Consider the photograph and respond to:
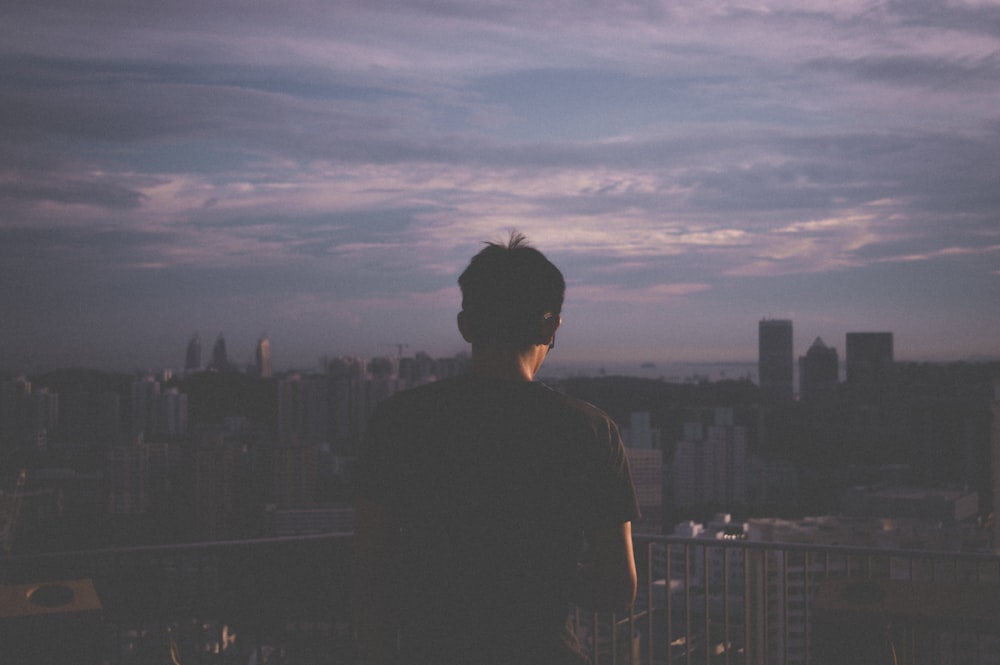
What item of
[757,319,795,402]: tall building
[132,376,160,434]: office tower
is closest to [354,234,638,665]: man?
[132,376,160,434]: office tower

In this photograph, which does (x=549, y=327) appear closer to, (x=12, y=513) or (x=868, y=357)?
(x=12, y=513)

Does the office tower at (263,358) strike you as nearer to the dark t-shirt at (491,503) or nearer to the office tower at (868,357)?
the office tower at (868,357)

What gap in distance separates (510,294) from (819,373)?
77.1ft

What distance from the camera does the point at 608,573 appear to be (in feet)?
4.70

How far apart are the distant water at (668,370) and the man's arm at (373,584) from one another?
12.5m

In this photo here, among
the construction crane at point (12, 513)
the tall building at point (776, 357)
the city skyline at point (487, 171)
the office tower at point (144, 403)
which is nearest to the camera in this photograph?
the construction crane at point (12, 513)

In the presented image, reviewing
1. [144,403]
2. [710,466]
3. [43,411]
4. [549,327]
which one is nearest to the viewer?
[549,327]

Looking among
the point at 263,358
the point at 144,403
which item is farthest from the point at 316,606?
the point at 263,358

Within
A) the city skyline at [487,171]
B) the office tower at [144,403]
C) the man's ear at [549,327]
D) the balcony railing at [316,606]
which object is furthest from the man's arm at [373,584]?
the office tower at [144,403]

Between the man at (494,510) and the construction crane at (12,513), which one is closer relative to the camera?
the man at (494,510)

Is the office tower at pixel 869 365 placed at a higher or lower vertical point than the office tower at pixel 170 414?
higher

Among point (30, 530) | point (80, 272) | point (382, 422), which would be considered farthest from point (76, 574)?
point (80, 272)

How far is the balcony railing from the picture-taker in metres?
2.90

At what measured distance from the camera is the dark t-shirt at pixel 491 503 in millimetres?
1341
